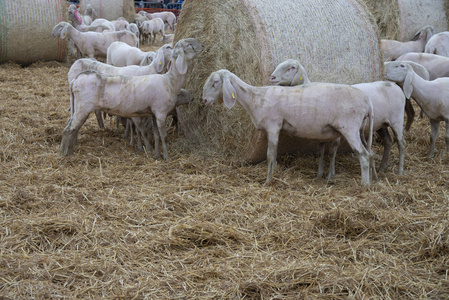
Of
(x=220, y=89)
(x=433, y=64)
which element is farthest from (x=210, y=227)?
→ (x=433, y=64)

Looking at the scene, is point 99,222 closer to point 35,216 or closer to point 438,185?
point 35,216

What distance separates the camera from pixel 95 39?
1262 cm

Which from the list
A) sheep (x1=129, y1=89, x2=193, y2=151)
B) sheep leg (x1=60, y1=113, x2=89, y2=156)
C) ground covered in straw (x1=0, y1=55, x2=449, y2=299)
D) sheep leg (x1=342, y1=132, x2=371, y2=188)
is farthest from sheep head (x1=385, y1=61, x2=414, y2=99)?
sheep leg (x1=60, y1=113, x2=89, y2=156)

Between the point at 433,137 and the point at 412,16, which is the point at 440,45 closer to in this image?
the point at 412,16

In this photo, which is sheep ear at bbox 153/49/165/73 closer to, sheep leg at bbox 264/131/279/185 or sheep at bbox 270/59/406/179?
sheep at bbox 270/59/406/179

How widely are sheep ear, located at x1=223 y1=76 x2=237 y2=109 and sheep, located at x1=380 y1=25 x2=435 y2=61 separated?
574 cm

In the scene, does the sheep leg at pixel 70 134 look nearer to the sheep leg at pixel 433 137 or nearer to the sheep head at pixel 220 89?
the sheep head at pixel 220 89

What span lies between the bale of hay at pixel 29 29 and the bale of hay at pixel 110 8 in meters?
6.05

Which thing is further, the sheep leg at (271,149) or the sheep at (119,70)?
the sheep at (119,70)

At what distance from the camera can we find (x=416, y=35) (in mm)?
11594

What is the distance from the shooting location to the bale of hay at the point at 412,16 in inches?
460

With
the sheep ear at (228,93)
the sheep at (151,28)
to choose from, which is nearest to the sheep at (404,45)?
the sheep ear at (228,93)

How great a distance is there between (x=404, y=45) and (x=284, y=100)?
20.2 feet

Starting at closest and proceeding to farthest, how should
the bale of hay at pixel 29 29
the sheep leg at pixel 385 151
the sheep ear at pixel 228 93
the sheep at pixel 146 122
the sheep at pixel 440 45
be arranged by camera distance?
the sheep ear at pixel 228 93 → the sheep leg at pixel 385 151 → the sheep at pixel 146 122 → the sheep at pixel 440 45 → the bale of hay at pixel 29 29
